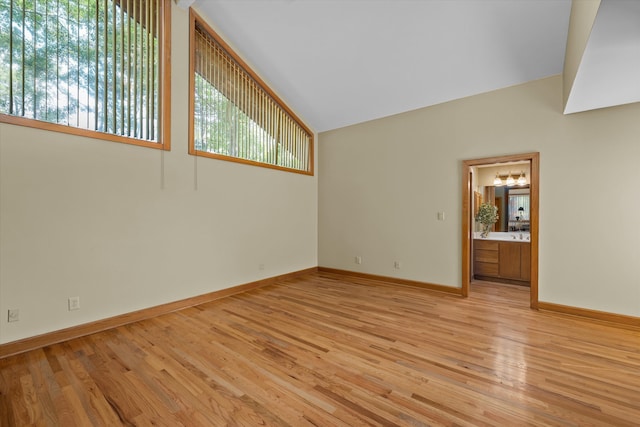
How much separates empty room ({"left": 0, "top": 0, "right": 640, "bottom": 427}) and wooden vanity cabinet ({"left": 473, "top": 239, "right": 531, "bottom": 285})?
0.03 meters

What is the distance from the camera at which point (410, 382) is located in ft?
6.33

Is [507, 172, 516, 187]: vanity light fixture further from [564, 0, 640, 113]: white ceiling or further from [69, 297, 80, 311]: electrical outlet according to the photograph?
[69, 297, 80, 311]: electrical outlet

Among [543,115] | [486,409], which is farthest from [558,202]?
[486,409]

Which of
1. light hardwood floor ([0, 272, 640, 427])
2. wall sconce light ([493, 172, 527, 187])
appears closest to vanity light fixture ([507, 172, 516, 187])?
wall sconce light ([493, 172, 527, 187])

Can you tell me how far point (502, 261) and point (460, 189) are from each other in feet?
5.99

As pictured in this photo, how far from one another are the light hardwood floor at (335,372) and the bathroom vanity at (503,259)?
1.60 m

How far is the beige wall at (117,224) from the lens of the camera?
243cm

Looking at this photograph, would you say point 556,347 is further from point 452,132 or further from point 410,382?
point 452,132

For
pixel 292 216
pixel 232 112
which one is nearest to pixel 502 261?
pixel 292 216

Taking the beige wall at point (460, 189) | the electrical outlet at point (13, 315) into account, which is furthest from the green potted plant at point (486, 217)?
the electrical outlet at point (13, 315)

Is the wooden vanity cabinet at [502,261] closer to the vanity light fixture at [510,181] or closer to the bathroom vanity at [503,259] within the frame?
the bathroom vanity at [503,259]

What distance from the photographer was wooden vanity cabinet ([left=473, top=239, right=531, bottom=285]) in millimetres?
4648

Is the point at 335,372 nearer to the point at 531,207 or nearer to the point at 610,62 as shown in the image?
the point at 610,62

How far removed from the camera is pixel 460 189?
4.05 metres
